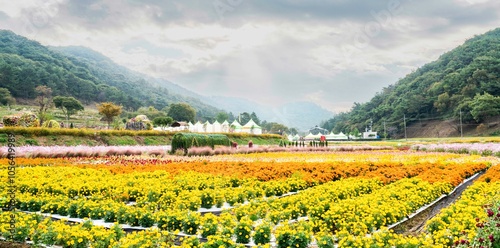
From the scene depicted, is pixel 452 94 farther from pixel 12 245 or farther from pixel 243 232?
pixel 12 245

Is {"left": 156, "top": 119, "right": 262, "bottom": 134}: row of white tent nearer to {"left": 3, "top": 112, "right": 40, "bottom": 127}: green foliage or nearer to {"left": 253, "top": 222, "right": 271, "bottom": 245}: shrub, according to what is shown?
{"left": 3, "top": 112, "right": 40, "bottom": 127}: green foliage

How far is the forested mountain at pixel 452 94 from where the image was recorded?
274 ft

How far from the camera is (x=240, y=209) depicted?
899 cm

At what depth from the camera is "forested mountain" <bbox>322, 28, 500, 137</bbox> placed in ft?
274

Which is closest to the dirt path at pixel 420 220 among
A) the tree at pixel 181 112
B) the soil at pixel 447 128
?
the soil at pixel 447 128

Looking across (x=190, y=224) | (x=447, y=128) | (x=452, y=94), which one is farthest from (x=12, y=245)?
(x=452, y=94)

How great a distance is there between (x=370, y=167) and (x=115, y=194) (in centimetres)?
1118

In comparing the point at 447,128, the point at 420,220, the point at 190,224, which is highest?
the point at 447,128

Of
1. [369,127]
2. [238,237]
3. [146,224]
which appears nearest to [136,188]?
[146,224]

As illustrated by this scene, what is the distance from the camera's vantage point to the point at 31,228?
7.76 metres

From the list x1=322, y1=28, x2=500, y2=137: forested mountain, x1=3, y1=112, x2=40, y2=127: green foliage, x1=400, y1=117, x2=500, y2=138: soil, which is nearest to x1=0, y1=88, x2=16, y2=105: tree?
x1=3, y1=112, x2=40, y2=127: green foliage

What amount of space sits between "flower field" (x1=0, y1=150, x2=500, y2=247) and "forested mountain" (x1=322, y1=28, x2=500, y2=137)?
7253 cm

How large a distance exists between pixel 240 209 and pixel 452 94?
323 ft

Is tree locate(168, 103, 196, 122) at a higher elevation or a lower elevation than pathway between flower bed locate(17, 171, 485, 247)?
higher
